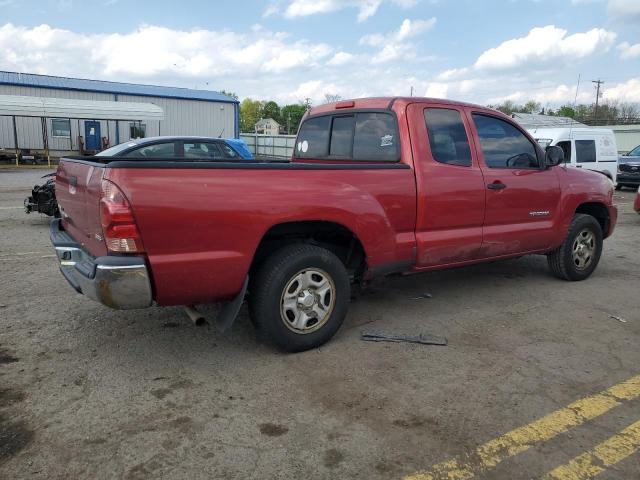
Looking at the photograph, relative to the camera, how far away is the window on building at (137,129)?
98.9 ft

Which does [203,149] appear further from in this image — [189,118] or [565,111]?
[565,111]

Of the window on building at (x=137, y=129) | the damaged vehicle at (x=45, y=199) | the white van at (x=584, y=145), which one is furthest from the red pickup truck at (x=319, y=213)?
the window on building at (x=137, y=129)

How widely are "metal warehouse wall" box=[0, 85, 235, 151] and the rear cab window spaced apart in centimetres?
2746

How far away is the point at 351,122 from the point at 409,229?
1.29 meters

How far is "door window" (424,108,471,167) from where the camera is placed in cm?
439

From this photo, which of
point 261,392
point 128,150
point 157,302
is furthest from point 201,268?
point 128,150

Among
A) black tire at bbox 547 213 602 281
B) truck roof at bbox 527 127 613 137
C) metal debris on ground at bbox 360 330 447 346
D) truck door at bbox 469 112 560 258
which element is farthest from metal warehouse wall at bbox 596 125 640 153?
metal debris on ground at bbox 360 330 447 346

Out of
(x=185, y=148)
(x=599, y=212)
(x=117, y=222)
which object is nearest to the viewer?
(x=117, y=222)

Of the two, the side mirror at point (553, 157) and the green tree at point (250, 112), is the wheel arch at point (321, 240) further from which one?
the green tree at point (250, 112)

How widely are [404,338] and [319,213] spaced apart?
4.25ft

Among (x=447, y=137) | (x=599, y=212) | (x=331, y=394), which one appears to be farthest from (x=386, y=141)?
(x=599, y=212)

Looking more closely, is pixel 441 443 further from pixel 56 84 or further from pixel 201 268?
pixel 56 84

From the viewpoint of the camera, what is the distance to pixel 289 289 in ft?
12.0

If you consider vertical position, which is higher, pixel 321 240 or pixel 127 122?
pixel 127 122
